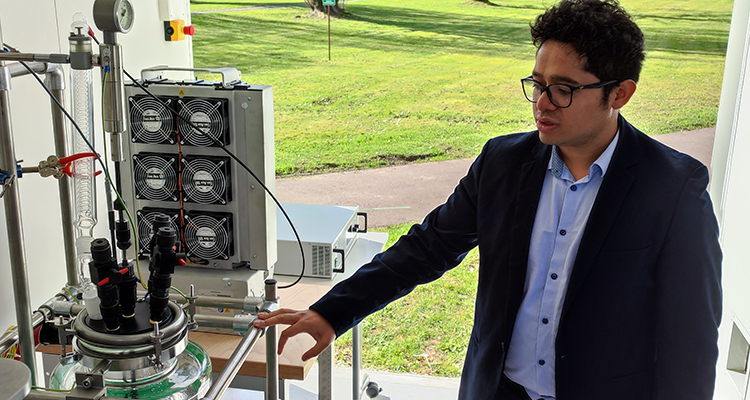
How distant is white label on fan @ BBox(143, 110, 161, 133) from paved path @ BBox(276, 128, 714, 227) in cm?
331

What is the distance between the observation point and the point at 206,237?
1811 millimetres

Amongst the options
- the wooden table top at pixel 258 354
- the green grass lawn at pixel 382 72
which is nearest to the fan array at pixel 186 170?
the wooden table top at pixel 258 354

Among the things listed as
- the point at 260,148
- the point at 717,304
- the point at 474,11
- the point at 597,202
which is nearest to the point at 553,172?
the point at 597,202

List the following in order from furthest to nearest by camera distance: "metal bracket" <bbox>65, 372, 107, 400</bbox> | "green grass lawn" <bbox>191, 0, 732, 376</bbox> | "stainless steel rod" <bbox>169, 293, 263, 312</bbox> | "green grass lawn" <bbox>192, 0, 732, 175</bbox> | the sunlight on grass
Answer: "green grass lawn" <bbox>192, 0, 732, 175</bbox>
"green grass lawn" <bbox>191, 0, 732, 376</bbox>
the sunlight on grass
"stainless steel rod" <bbox>169, 293, 263, 312</bbox>
"metal bracket" <bbox>65, 372, 107, 400</bbox>

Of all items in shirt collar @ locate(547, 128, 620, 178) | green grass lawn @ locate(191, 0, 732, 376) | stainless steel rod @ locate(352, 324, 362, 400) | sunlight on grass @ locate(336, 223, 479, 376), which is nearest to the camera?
shirt collar @ locate(547, 128, 620, 178)

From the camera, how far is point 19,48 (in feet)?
5.80

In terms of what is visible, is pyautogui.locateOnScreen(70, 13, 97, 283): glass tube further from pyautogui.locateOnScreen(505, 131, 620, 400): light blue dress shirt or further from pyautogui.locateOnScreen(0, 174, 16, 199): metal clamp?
pyautogui.locateOnScreen(505, 131, 620, 400): light blue dress shirt

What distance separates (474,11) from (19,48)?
3.94 m

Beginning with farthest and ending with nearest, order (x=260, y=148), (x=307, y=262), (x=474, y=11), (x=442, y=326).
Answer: (x=474, y=11)
(x=442, y=326)
(x=307, y=262)
(x=260, y=148)

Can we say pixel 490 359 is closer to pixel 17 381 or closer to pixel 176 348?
pixel 176 348

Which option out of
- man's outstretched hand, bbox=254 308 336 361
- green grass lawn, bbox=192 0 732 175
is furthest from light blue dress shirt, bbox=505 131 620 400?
green grass lawn, bbox=192 0 732 175

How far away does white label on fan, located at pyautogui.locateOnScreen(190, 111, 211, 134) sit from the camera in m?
1.72

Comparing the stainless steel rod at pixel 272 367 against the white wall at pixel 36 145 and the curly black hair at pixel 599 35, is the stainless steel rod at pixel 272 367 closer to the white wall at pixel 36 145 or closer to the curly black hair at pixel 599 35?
the curly black hair at pixel 599 35

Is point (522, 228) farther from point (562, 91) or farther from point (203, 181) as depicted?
point (203, 181)
